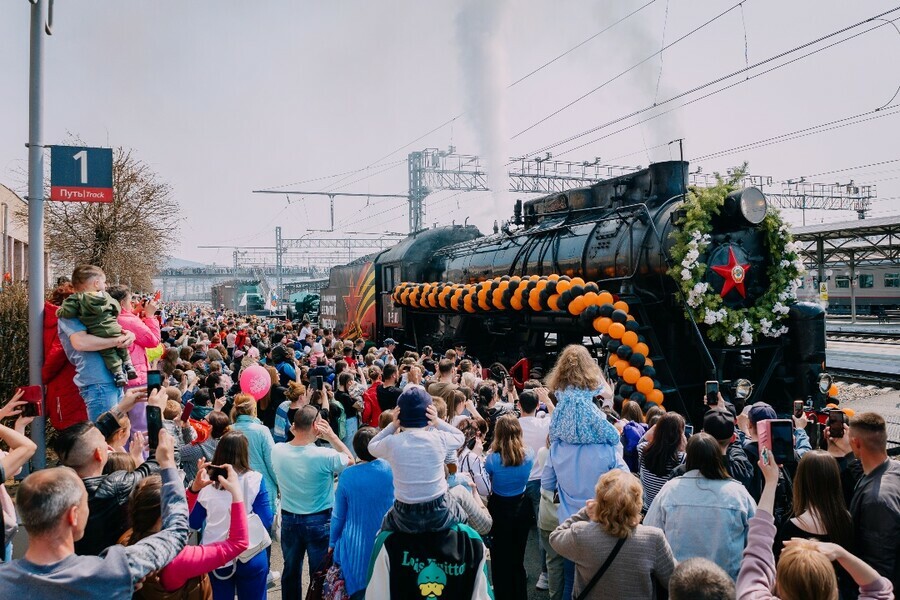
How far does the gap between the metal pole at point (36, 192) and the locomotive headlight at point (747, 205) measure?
752 centimetres

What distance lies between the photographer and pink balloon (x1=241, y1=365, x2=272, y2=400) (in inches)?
238

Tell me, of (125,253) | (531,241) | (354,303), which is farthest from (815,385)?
(125,253)

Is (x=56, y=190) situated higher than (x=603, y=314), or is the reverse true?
(x=56, y=190)

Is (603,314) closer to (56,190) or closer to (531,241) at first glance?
(531,241)

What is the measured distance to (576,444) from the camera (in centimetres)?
405

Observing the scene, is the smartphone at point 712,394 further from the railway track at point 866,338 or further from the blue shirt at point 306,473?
the railway track at point 866,338

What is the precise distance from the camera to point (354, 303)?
18938 mm

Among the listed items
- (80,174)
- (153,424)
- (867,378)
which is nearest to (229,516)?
(153,424)

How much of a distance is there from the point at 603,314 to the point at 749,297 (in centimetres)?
215

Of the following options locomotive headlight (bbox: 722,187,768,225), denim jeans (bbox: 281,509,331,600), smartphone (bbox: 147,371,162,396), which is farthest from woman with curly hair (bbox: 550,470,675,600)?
locomotive headlight (bbox: 722,187,768,225)

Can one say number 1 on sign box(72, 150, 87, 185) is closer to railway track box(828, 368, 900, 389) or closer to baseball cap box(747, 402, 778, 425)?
baseball cap box(747, 402, 778, 425)

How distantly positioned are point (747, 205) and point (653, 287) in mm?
1575

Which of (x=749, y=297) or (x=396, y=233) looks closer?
(x=749, y=297)

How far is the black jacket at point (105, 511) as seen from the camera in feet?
9.65
